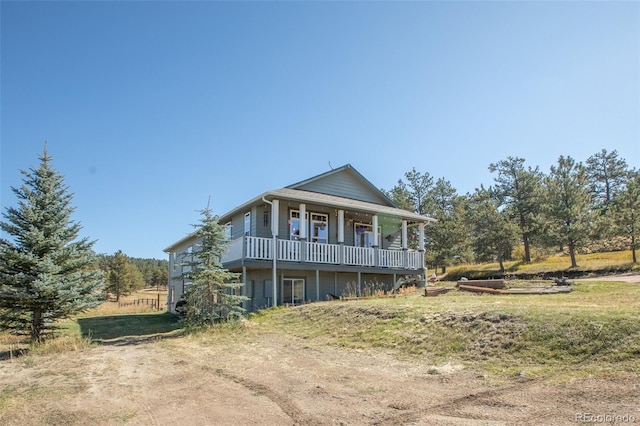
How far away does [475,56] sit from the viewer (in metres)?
13.5

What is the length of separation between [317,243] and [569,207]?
71.8ft

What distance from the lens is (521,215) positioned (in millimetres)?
36406

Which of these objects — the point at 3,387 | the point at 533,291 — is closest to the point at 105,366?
the point at 3,387

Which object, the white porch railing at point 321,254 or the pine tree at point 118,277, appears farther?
the pine tree at point 118,277

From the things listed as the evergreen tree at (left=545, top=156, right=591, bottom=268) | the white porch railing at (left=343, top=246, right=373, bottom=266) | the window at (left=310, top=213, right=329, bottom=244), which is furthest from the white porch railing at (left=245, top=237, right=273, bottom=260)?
the evergreen tree at (left=545, top=156, right=591, bottom=268)

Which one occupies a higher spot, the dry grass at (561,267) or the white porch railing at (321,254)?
the white porch railing at (321,254)

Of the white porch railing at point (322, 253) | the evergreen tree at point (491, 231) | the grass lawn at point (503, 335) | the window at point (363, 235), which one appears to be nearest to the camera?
the grass lawn at point (503, 335)

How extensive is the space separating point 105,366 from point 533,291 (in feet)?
40.2

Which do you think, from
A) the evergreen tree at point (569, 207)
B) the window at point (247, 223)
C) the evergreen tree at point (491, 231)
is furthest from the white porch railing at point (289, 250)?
the evergreen tree at point (491, 231)

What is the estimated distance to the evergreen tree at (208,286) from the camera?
41.7ft

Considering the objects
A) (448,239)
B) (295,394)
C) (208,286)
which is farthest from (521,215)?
(295,394)

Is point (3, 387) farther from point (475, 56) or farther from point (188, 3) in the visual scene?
point (475, 56)

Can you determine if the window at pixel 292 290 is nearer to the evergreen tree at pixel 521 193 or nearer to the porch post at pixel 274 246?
the porch post at pixel 274 246

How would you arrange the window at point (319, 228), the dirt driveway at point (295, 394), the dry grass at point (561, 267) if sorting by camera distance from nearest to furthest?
1. the dirt driveway at point (295, 394)
2. the window at point (319, 228)
3. the dry grass at point (561, 267)
